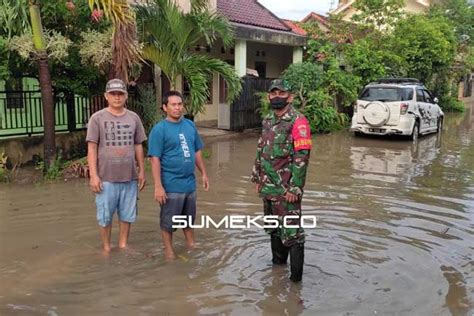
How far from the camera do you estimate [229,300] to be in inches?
166

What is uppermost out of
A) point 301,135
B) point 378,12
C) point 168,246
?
point 378,12

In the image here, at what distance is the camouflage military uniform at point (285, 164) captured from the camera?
4.27 metres

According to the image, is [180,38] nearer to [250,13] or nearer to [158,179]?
[158,179]

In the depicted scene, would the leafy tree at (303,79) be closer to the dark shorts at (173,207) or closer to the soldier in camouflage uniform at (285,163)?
the dark shorts at (173,207)

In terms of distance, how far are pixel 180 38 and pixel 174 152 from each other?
5947 millimetres

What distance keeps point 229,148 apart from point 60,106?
3.98 meters

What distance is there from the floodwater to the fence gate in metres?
6.90

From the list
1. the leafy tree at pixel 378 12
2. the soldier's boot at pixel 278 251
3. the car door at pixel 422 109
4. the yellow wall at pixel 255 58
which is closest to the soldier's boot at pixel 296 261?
the soldier's boot at pixel 278 251

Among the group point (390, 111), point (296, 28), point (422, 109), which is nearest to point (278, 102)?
point (390, 111)

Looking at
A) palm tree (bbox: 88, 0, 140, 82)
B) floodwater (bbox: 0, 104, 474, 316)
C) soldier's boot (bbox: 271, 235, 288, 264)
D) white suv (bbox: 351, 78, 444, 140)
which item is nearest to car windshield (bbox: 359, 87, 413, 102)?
white suv (bbox: 351, 78, 444, 140)

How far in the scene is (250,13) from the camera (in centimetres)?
1888

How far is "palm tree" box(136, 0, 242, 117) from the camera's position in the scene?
1025 cm

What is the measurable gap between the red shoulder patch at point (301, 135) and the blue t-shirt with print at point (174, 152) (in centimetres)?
112

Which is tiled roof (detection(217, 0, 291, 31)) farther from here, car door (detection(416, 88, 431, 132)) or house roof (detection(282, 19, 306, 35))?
car door (detection(416, 88, 431, 132))
